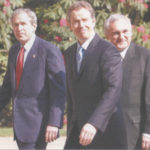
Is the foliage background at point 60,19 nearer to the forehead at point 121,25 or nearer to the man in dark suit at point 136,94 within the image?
the forehead at point 121,25

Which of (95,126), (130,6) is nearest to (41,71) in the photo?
→ (95,126)

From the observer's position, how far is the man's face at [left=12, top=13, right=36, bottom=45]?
388 centimetres

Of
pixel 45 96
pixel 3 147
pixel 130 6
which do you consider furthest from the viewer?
pixel 130 6

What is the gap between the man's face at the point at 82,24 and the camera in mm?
3301

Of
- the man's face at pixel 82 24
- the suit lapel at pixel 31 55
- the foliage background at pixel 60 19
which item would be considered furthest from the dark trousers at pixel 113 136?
the foliage background at pixel 60 19

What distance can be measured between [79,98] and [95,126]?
Result: 329 millimetres

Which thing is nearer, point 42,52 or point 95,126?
point 95,126

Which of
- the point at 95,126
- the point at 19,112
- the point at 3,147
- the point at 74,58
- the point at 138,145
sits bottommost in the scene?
the point at 3,147

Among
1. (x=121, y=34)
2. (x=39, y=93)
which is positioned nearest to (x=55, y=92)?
(x=39, y=93)

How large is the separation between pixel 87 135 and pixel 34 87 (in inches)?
40.2

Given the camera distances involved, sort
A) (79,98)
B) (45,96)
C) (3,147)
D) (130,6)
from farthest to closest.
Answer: (130,6) → (3,147) → (45,96) → (79,98)

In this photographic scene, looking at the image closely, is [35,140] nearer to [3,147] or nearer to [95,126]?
[95,126]

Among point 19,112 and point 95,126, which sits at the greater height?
point 95,126

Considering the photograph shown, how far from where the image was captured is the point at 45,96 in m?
3.81
